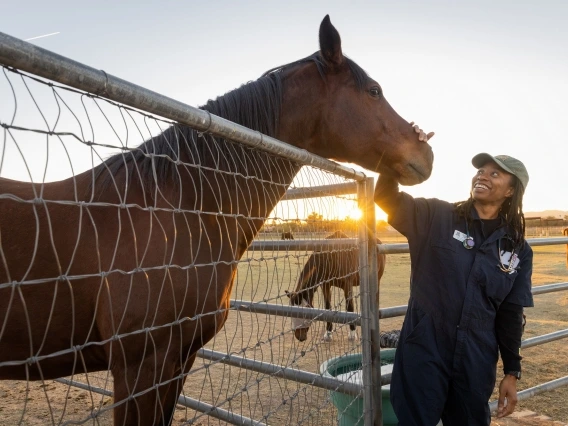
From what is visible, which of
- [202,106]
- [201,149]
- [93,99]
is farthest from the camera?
[202,106]

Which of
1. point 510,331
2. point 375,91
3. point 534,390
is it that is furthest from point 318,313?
point 534,390

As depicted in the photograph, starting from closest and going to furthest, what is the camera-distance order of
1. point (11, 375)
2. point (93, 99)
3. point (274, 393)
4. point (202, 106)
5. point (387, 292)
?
1. point (93, 99)
2. point (11, 375)
3. point (202, 106)
4. point (274, 393)
5. point (387, 292)

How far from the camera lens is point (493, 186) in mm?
2295

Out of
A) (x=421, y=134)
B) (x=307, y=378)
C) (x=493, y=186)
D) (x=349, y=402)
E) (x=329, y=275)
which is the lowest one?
(x=349, y=402)

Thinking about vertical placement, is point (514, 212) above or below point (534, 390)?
above

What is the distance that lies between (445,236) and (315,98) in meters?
1.04

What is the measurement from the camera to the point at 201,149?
1712 mm

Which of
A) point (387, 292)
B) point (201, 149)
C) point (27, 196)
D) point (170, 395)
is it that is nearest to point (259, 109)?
point (201, 149)

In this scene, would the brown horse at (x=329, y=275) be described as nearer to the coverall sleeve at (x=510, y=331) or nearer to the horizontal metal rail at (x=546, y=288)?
the coverall sleeve at (x=510, y=331)

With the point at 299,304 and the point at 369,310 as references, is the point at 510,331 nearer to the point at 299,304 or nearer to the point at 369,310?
the point at 369,310

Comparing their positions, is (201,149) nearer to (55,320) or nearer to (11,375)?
(55,320)

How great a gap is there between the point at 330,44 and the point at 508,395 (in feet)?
7.15

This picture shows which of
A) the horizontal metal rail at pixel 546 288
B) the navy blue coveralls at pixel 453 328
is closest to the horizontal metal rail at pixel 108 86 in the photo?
the navy blue coveralls at pixel 453 328

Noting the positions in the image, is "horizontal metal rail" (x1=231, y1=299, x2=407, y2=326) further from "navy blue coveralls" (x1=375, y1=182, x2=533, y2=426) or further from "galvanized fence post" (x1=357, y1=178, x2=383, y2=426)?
"navy blue coveralls" (x1=375, y1=182, x2=533, y2=426)
